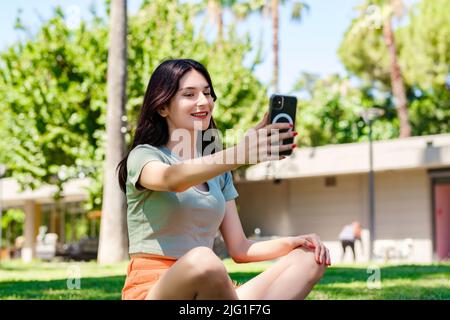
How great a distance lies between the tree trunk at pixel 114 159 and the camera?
49.6 ft

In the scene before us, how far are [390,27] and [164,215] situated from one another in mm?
27064

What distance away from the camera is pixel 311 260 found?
2.77m

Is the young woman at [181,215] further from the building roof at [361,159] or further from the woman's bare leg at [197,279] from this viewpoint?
the building roof at [361,159]

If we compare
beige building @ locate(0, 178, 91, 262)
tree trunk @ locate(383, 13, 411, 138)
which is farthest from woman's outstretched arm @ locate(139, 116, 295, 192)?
beige building @ locate(0, 178, 91, 262)

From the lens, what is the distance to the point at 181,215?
275cm

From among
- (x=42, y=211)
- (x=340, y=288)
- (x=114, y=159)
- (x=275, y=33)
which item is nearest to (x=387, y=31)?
(x=275, y=33)

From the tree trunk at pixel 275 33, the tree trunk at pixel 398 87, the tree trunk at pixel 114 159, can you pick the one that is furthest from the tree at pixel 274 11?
the tree trunk at pixel 114 159

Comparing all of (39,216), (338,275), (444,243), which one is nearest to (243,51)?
(444,243)


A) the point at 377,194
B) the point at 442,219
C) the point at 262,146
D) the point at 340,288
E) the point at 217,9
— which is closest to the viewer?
the point at 262,146

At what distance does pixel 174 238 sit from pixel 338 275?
6561 millimetres

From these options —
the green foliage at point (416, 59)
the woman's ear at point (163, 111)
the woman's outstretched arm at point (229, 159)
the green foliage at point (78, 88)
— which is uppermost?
the green foliage at point (416, 59)

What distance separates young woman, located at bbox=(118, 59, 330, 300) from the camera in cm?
242

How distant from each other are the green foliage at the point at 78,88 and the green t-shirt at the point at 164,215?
54.9 feet

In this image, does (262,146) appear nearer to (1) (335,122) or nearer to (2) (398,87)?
(2) (398,87)
